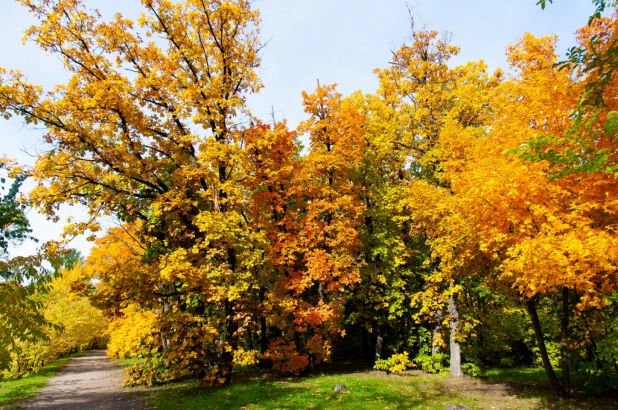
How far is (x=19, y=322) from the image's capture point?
5480mm

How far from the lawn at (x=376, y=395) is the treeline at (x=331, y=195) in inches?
31.9

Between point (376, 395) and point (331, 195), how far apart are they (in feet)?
26.0

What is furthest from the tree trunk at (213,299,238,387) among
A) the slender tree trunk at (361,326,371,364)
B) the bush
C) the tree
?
the slender tree trunk at (361,326,371,364)

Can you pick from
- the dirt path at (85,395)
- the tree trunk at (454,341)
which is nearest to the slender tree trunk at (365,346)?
the tree trunk at (454,341)

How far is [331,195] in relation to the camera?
1550 centimetres

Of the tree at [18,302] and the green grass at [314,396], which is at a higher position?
the tree at [18,302]

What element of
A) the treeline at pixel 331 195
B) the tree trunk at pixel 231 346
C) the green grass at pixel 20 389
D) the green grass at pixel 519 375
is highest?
the treeline at pixel 331 195

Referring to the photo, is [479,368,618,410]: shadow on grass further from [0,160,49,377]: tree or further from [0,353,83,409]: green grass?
[0,353,83,409]: green grass

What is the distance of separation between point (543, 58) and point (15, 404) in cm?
1914

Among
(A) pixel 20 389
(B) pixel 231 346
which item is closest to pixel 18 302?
(B) pixel 231 346

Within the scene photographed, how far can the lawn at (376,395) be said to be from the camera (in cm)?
923

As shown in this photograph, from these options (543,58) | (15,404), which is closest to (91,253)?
(15,404)

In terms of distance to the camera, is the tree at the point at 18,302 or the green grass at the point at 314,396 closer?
the tree at the point at 18,302

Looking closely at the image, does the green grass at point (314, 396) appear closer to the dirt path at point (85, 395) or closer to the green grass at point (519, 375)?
the dirt path at point (85, 395)
